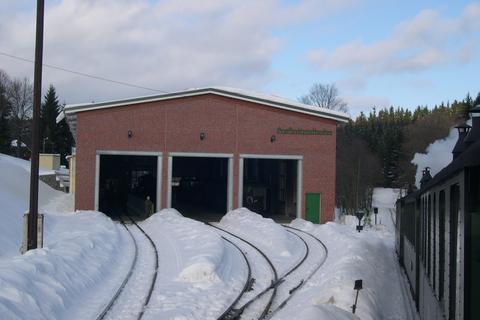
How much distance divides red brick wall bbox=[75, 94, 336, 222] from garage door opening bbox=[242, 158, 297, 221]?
2374 millimetres

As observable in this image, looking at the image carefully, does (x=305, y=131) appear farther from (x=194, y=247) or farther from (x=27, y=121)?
(x=27, y=121)

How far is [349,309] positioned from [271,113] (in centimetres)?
2532

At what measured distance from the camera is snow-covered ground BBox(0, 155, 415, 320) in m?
9.98

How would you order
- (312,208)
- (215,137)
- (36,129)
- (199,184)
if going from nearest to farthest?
(36,129) < (215,137) < (312,208) < (199,184)

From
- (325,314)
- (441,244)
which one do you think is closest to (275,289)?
(325,314)

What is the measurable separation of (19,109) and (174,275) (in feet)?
269

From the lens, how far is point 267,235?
23.7m

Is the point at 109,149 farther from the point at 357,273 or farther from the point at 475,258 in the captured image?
the point at 475,258

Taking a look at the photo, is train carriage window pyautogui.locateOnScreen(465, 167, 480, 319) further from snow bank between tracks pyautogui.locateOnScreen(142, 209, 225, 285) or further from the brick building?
the brick building

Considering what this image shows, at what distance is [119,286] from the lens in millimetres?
12648

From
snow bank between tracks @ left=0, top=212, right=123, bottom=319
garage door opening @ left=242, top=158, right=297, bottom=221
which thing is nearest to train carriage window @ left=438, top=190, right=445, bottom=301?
snow bank between tracks @ left=0, top=212, right=123, bottom=319

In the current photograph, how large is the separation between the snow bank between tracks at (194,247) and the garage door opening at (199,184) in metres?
12.3

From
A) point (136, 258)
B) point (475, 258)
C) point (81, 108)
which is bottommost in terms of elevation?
point (136, 258)

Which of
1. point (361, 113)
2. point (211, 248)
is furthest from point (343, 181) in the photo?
point (361, 113)
